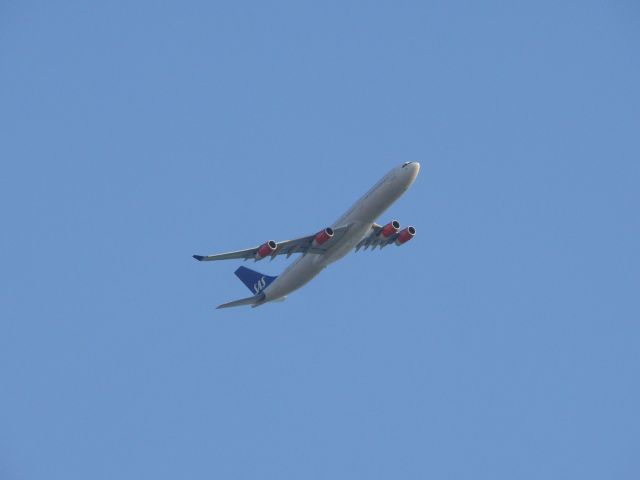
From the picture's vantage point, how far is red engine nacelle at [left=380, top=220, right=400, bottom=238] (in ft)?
248

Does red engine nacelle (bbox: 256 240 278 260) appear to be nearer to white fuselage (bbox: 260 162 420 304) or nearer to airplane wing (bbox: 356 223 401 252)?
white fuselage (bbox: 260 162 420 304)

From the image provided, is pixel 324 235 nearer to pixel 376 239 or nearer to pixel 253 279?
pixel 376 239

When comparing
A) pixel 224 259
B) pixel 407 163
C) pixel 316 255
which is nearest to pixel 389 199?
pixel 407 163

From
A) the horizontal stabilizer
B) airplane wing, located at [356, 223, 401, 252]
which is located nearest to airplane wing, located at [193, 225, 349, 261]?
the horizontal stabilizer

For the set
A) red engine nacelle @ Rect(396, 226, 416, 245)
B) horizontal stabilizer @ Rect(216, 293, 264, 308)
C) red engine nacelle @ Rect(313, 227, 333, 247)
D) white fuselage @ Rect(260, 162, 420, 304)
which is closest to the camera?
white fuselage @ Rect(260, 162, 420, 304)

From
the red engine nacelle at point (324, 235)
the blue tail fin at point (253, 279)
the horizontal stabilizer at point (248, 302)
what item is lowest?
the horizontal stabilizer at point (248, 302)

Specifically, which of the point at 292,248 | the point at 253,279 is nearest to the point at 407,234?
the point at 292,248

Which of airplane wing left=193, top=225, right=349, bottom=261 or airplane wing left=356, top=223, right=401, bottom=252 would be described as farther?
airplane wing left=356, top=223, right=401, bottom=252

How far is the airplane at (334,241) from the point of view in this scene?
66.9 meters

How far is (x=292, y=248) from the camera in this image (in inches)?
2857

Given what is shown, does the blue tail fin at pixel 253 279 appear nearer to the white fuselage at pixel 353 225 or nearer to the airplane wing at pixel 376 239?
the white fuselage at pixel 353 225

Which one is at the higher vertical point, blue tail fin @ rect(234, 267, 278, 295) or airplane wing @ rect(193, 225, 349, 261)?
blue tail fin @ rect(234, 267, 278, 295)

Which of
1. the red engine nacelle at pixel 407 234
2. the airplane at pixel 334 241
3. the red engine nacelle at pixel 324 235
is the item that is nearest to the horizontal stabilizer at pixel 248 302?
the airplane at pixel 334 241

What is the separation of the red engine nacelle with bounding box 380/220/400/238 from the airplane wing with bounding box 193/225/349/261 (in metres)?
6.61
